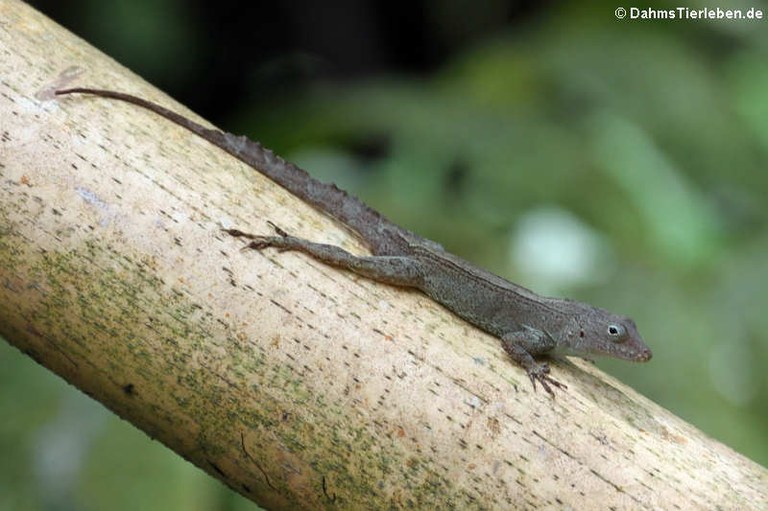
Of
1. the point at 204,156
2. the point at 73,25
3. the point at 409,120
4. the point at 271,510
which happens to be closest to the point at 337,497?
the point at 271,510

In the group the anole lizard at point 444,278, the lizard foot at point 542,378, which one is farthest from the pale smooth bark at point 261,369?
the anole lizard at point 444,278

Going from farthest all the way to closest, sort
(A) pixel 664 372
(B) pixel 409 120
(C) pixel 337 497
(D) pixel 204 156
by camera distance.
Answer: (B) pixel 409 120 → (A) pixel 664 372 → (D) pixel 204 156 → (C) pixel 337 497

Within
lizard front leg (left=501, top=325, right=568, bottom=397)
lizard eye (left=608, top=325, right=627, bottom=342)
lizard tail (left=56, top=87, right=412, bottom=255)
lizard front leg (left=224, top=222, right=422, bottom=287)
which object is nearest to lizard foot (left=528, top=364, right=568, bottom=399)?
lizard front leg (left=501, top=325, right=568, bottom=397)

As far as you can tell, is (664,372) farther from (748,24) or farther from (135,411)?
(748,24)

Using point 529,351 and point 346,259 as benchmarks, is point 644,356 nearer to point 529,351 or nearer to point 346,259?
point 529,351

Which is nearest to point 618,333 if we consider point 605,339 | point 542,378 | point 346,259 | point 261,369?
point 605,339
